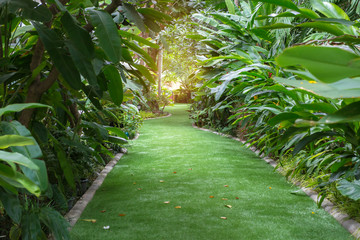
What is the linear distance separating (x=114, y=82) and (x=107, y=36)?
0.44m

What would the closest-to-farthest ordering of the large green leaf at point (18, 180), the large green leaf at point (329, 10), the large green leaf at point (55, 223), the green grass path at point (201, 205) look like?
the large green leaf at point (18, 180) < the large green leaf at point (329, 10) < the large green leaf at point (55, 223) < the green grass path at point (201, 205)

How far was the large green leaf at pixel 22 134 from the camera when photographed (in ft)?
2.56

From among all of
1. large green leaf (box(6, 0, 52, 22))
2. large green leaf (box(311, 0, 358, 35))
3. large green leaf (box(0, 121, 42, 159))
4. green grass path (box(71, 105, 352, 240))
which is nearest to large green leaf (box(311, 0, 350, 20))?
large green leaf (box(311, 0, 358, 35))

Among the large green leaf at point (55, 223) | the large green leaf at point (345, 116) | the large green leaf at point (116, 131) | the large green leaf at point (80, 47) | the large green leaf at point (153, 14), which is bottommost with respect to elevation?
the large green leaf at point (55, 223)

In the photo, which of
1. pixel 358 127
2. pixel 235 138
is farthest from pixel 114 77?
pixel 235 138

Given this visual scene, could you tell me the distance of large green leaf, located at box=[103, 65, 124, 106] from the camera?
1.57 m

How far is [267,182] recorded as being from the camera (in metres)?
3.39

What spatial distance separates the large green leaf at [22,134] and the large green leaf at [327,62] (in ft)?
1.85

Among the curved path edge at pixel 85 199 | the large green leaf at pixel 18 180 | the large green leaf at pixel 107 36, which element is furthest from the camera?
the curved path edge at pixel 85 199

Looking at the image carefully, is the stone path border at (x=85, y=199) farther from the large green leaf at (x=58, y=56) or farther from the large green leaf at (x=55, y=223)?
the large green leaf at (x=58, y=56)

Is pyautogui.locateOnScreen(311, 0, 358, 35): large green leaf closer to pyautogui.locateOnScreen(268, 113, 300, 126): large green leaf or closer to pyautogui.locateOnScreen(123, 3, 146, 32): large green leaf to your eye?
pyautogui.locateOnScreen(268, 113, 300, 126): large green leaf

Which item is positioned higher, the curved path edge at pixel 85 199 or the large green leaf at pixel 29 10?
the large green leaf at pixel 29 10

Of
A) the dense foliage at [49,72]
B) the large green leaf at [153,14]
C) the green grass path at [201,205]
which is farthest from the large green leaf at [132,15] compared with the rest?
the green grass path at [201,205]

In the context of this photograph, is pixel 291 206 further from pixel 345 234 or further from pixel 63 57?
pixel 63 57
